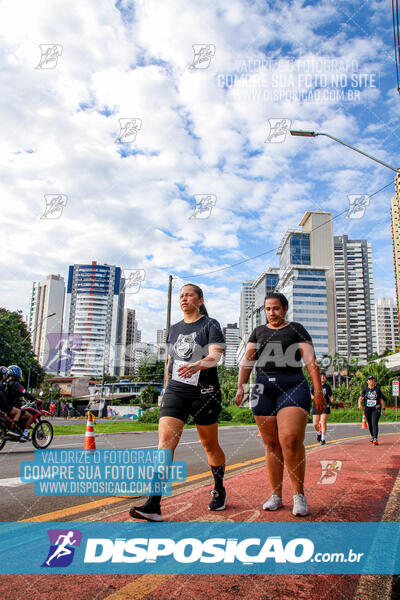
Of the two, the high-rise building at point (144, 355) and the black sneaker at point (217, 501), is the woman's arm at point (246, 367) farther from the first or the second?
the high-rise building at point (144, 355)

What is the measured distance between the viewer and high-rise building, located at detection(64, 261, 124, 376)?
154000mm

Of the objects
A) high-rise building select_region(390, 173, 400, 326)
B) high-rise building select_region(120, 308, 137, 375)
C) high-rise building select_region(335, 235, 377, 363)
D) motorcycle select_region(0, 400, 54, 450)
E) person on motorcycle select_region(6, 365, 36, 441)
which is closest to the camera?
motorcycle select_region(0, 400, 54, 450)

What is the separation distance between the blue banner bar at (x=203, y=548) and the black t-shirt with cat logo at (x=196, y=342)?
1041mm

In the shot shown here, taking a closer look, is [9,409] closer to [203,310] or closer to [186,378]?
[203,310]

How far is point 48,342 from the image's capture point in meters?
112

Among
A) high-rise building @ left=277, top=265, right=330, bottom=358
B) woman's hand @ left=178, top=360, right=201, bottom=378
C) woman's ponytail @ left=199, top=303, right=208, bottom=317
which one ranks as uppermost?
high-rise building @ left=277, top=265, right=330, bottom=358

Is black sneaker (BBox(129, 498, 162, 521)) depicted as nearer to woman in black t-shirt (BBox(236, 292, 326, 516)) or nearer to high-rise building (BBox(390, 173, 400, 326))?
woman in black t-shirt (BBox(236, 292, 326, 516))

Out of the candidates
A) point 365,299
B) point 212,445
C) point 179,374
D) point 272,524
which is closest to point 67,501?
point 212,445

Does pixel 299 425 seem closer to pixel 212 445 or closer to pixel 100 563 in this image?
pixel 212 445

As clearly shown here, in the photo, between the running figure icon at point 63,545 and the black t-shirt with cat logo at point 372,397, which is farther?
the black t-shirt with cat logo at point 372,397

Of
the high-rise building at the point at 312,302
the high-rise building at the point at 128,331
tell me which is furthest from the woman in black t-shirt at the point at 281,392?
the high-rise building at the point at 312,302

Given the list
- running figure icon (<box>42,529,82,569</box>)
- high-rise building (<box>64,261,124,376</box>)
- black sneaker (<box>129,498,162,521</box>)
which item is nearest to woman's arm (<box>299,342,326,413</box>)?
black sneaker (<box>129,498,162,521</box>)

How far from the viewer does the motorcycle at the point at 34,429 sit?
7727 mm

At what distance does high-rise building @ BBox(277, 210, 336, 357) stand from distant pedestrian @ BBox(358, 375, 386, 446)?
118 metres
